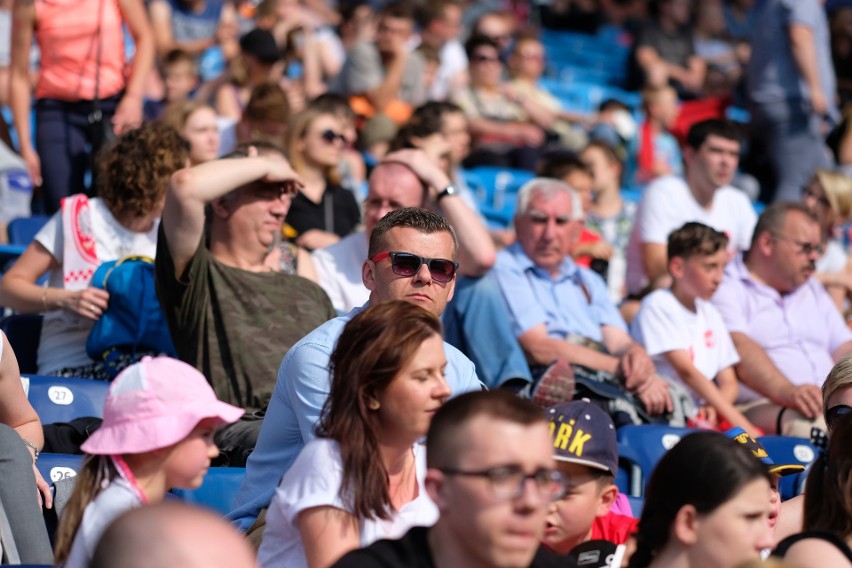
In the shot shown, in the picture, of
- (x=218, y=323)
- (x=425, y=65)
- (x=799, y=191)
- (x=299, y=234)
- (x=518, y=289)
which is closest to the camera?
(x=218, y=323)

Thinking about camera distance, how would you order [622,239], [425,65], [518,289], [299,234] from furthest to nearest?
1. [425,65]
2. [622,239]
3. [299,234]
4. [518,289]

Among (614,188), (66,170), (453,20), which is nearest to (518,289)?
(66,170)

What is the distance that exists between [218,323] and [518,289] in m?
1.54

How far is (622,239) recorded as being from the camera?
326 inches

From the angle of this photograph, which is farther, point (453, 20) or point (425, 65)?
point (453, 20)

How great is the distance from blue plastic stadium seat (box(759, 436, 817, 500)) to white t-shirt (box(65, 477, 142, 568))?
285 centimetres

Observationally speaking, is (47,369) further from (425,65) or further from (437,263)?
(425,65)

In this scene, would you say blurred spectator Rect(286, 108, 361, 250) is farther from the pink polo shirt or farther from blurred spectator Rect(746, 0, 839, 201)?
blurred spectator Rect(746, 0, 839, 201)

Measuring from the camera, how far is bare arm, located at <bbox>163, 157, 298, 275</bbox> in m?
4.28

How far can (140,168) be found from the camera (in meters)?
5.01

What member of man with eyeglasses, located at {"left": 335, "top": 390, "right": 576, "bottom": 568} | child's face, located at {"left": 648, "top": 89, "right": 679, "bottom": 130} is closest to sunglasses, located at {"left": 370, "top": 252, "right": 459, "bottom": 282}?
man with eyeglasses, located at {"left": 335, "top": 390, "right": 576, "bottom": 568}

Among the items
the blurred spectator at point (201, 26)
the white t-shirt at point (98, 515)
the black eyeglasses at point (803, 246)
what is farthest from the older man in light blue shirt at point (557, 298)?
the blurred spectator at point (201, 26)

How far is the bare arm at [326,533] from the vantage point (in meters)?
2.86

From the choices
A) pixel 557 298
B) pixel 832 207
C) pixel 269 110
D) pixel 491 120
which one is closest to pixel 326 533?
pixel 557 298
